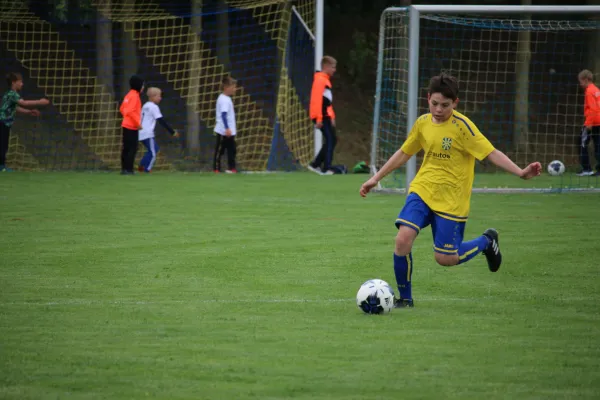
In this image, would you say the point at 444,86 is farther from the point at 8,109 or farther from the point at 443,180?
the point at 8,109

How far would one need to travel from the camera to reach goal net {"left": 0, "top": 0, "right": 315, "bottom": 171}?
67.3ft

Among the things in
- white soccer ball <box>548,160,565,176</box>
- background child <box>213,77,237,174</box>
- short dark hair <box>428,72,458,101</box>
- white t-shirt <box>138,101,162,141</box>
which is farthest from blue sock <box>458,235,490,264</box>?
white t-shirt <box>138,101,162,141</box>

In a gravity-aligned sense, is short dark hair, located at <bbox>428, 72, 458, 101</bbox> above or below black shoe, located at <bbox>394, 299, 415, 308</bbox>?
above

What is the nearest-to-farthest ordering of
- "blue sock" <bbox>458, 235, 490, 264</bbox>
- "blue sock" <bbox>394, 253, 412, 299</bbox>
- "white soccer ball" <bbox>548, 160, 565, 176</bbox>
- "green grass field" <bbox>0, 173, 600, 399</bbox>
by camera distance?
1. "green grass field" <bbox>0, 173, 600, 399</bbox>
2. "blue sock" <bbox>394, 253, 412, 299</bbox>
3. "blue sock" <bbox>458, 235, 490, 264</bbox>
4. "white soccer ball" <bbox>548, 160, 565, 176</bbox>

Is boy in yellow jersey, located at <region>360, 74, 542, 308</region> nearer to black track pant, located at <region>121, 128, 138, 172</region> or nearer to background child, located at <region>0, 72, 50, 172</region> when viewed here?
black track pant, located at <region>121, 128, 138, 172</region>

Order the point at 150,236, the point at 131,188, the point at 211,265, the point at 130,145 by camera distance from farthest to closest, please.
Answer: the point at 130,145 → the point at 131,188 → the point at 150,236 → the point at 211,265

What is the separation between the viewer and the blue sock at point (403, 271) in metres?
6.32

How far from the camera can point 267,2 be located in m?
20.0

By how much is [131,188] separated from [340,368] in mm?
11005

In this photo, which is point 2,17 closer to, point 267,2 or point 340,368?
point 267,2

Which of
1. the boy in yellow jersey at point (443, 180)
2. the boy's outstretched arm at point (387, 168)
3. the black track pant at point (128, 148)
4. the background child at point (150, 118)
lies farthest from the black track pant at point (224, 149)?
the boy in yellow jersey at point (443, 180)

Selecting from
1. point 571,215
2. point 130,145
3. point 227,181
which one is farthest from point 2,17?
point 571,215

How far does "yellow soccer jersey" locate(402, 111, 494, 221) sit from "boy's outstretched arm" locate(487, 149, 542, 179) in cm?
8

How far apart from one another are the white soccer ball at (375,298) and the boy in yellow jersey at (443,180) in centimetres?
27
